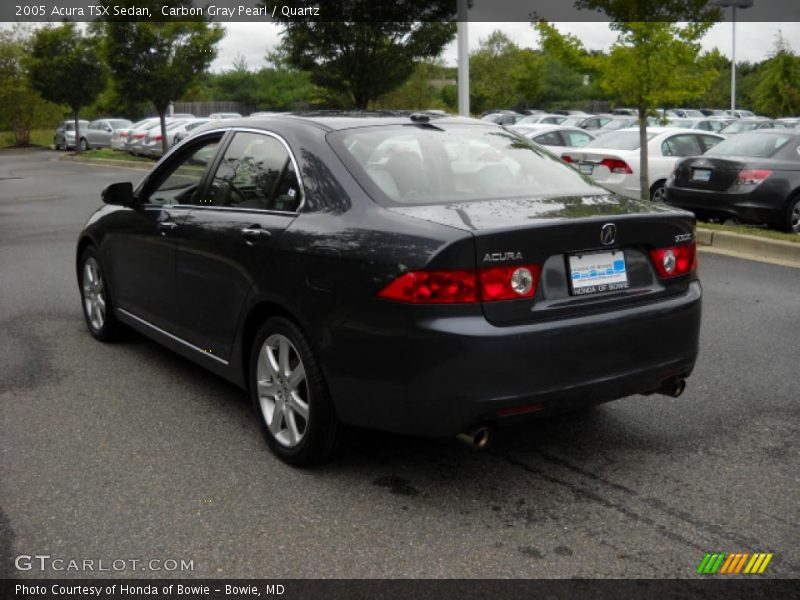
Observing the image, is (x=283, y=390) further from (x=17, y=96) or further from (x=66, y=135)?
(x=17, y=96)

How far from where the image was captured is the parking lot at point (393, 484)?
3.63m

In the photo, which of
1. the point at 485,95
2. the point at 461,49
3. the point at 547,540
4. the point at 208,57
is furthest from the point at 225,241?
the point at 485,95

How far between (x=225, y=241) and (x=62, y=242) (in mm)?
8452

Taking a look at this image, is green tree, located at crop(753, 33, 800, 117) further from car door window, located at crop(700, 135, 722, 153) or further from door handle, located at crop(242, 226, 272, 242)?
door handle, located at crop(242, 226, 272, 242)

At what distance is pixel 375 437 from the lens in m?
4.92

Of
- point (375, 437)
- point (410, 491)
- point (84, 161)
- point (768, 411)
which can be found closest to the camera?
point (410, 491)

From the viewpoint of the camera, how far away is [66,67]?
38719mm

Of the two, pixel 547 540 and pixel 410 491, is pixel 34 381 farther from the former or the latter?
pixel 547 540

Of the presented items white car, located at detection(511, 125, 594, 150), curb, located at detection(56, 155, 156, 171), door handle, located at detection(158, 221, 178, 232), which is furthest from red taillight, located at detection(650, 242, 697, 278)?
curb, located at detection(56, 155, 156, 171)

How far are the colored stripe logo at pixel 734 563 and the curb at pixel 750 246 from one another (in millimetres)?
7354

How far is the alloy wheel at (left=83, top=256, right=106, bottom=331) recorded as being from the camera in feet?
22.3

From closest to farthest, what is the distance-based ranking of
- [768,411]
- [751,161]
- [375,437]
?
[375,437] < [768,411] < [751,161]

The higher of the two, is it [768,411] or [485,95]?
[485,95]
